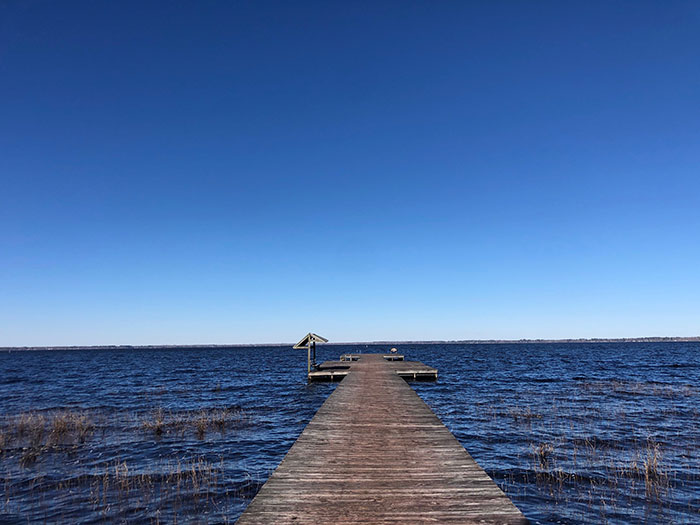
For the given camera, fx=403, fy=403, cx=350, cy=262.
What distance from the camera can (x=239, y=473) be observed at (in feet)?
37.8

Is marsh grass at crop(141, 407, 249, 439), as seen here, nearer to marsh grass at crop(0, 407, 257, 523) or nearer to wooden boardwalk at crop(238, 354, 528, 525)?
marsh grass at crop(0, 407, 257, 523)

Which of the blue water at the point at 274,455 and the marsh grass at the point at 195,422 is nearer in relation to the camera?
the blue water at the point at 274,455

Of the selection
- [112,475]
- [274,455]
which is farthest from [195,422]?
→ [112,475]

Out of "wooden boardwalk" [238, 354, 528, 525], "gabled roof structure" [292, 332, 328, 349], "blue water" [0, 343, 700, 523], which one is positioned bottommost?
"blue water" [0, 343, 700, 523]

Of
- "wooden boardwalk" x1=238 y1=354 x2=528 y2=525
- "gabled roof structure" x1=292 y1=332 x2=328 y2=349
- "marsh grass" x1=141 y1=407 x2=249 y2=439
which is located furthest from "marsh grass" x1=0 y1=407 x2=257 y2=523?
"gabled roof structure" x1=292 y1=332 x2=328 y2=349

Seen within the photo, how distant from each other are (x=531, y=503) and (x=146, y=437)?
13888 millimetres

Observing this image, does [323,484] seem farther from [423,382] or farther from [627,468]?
[423,382]

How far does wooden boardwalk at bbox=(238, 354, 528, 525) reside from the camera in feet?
18.8

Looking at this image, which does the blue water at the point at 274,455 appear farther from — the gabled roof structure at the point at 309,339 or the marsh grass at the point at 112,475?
the gabled roof structure at the point at 309,339

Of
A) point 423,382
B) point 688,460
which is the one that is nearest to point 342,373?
point 423,382

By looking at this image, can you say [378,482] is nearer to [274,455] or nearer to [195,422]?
[274,455]

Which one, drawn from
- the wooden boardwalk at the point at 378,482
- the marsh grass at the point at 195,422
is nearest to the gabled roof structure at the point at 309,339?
the marsh grass at the point at 195,422

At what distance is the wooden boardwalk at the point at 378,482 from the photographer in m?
5.73

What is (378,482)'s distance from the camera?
698cm
